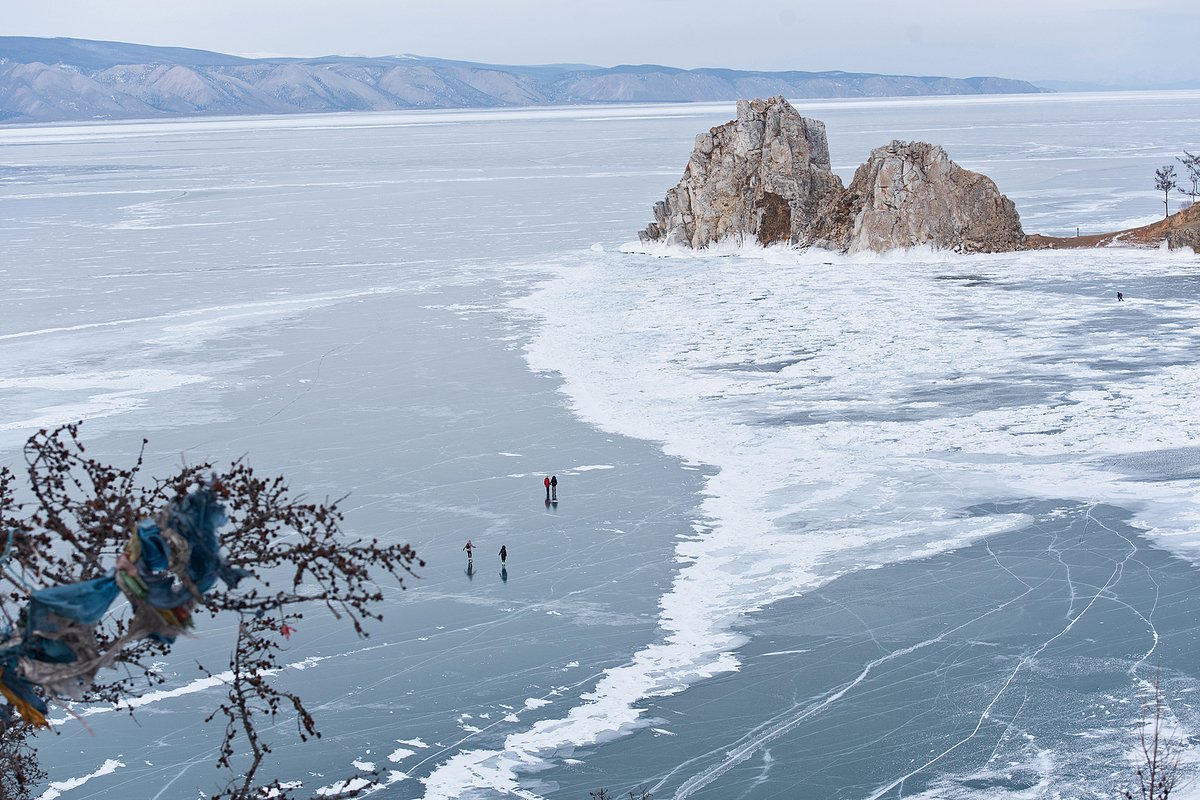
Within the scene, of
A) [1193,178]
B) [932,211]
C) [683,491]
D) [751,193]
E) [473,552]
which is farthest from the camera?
[1193,178]

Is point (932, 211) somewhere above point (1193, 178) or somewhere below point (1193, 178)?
below

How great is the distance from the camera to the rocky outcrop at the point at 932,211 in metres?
52.8

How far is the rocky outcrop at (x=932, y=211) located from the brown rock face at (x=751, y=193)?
308 centimetres

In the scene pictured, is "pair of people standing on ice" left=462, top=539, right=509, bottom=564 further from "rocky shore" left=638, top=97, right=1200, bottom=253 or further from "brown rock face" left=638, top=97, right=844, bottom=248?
"brown rock face" left=638, top=97, right=844, bottom=248

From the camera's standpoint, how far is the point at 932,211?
53438 millimetres

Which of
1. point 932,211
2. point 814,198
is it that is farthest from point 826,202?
point 932,211

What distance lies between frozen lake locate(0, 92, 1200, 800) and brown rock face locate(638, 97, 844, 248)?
188 inches

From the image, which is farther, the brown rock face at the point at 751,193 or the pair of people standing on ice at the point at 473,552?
the brown rock face at the point at 751,193

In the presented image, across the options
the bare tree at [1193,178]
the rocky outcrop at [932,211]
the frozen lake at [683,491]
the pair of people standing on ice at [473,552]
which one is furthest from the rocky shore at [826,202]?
the pair of people standing on ice at [473,552]

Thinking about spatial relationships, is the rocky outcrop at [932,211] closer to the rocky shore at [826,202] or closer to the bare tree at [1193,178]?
the rocky shore at [826,202]

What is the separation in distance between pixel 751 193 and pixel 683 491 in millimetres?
38002

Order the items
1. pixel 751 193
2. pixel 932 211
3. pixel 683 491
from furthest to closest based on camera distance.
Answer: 1. pixel 751 193
2. pixel 932 211
3. pixel 683 491

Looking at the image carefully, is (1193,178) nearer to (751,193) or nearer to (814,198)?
(814,198)

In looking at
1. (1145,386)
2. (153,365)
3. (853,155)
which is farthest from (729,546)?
(853,155)
